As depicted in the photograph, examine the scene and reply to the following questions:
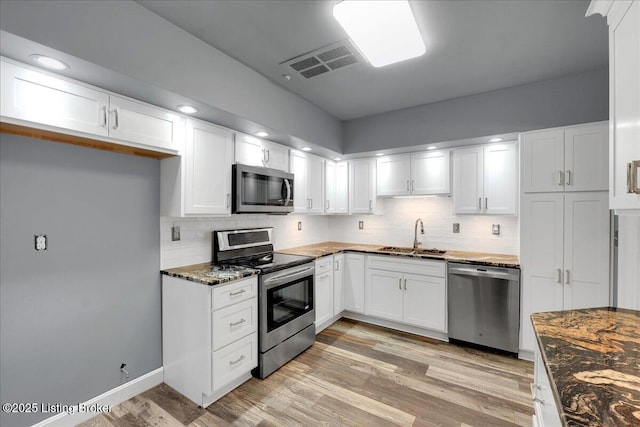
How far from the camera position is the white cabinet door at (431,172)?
3.40 m

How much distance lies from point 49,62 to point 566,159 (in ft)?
12.5

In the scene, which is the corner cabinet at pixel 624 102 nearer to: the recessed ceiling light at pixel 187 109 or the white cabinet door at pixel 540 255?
the white cabinet door at pixel 540 255

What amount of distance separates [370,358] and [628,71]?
2727 mm

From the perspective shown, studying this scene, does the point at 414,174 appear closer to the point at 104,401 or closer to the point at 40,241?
the point at 40,241

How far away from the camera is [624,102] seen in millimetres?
1196

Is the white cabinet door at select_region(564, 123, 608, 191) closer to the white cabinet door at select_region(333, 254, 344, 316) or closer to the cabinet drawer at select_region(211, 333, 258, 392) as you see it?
the white cabinet door at select_region(333, 254, 344, 316)

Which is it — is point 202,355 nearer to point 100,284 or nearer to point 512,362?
point 100,284

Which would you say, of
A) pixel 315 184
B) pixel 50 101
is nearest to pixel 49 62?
pixel 50 101

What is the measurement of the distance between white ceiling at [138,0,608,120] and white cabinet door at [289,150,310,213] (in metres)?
0.81

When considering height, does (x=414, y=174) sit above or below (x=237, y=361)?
above

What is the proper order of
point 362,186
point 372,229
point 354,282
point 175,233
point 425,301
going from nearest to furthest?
point 175,233, point 425,301, point 354,282, point 362,186, point 372,229

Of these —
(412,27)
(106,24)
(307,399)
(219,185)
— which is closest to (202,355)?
(307,399)

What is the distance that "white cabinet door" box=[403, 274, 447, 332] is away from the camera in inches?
124

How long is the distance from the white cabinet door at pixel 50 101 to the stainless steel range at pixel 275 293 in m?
1.38
